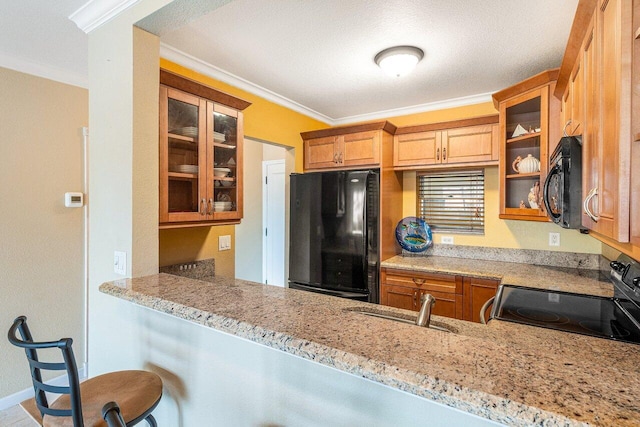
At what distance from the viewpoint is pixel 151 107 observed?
1.59 metres

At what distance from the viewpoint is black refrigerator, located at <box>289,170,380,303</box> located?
116 inches

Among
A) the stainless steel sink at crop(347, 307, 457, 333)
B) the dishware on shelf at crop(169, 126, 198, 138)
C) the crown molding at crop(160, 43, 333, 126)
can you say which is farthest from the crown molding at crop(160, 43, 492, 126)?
the stainless steel sink at crop(347, 307, 457, 333)

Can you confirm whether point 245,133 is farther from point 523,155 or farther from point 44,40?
point 523,155

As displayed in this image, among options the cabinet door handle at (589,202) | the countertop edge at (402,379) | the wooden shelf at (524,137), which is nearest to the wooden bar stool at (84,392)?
the countertop edge at (402,379)

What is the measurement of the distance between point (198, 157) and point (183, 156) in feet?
0.30

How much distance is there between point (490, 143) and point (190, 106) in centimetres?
246

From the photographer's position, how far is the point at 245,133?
113 inches

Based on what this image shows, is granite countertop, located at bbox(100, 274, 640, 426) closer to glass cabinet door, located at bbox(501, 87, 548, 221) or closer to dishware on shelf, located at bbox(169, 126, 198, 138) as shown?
dishware on shelf, located at bbox(169, 126, 198, 138)

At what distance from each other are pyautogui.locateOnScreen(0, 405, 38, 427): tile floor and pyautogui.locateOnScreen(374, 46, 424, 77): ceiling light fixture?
3.52 m

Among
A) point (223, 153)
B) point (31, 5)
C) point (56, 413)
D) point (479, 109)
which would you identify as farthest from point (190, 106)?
point (479, 109)

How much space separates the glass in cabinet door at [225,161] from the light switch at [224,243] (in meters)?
0.50

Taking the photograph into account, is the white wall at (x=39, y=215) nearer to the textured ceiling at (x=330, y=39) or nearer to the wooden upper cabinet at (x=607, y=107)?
the textured ceiling at (x=330, y=39)

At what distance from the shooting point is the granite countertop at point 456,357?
537 millimetres

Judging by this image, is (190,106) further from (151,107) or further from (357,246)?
(357,246)
